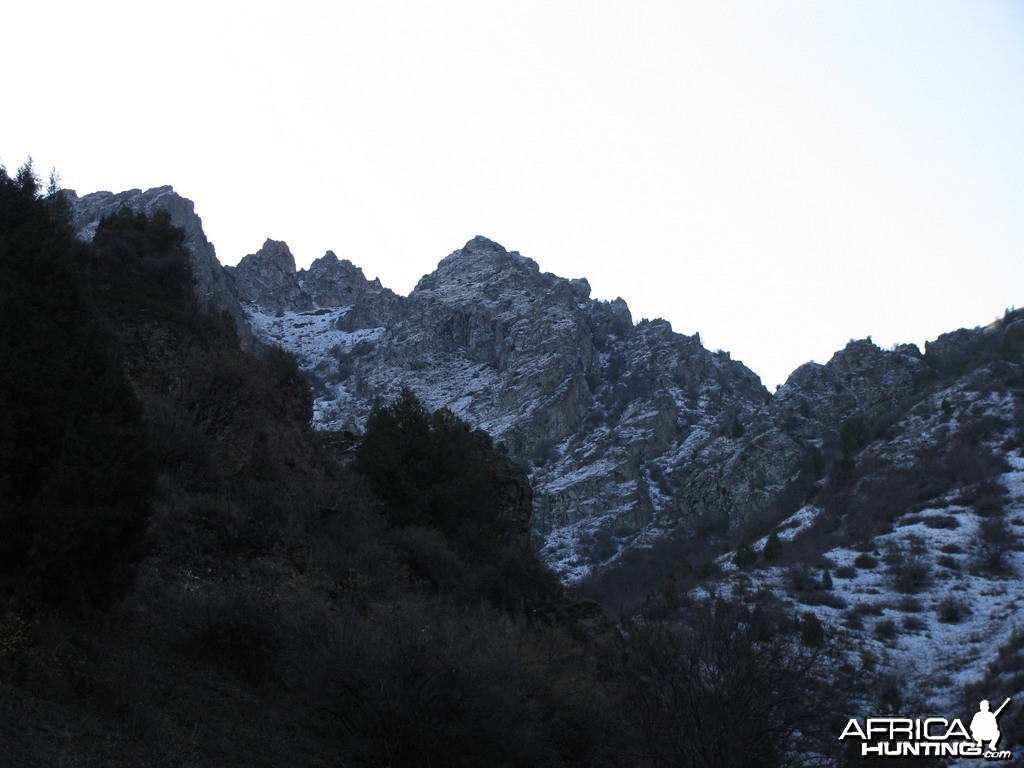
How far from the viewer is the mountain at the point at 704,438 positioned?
150 feet

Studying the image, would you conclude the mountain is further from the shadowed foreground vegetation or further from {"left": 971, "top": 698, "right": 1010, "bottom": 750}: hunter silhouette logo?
the shadowed foreground vegetation

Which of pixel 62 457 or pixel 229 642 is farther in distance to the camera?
pixel 229 642

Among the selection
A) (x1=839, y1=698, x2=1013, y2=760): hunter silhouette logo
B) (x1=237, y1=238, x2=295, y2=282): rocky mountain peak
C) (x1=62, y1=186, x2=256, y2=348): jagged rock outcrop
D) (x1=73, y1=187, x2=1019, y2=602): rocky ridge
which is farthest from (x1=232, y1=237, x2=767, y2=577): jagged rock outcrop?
(x1=839, y1=698, x2=1013, y2=760): hunter silhouette logo

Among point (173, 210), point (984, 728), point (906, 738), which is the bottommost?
point (984, 728)

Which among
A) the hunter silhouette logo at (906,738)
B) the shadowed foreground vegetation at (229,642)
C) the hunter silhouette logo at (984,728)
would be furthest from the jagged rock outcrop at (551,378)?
the hunter silhouette logo at (906,738)

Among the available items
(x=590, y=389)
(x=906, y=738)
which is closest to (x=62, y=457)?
(x=906, y=738)

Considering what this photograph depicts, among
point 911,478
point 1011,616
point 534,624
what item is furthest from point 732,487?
point 534,624

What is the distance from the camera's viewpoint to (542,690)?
14.6 metres

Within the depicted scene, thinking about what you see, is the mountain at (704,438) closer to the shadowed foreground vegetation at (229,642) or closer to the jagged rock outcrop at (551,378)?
the jagged rock outcrop at (551,378)

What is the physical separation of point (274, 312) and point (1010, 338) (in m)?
98.2

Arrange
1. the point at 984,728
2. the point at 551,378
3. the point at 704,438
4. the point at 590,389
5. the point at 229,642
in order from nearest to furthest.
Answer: the point at 229,642 → the point at 984,728 → the point at 704,438 → the point at 551,378 → the point at 590,389

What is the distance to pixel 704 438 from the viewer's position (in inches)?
3740

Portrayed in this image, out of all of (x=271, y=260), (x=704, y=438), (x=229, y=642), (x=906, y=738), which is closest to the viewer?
(x=229, y=642)

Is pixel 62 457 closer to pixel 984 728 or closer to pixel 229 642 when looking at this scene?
pixel 229 642
